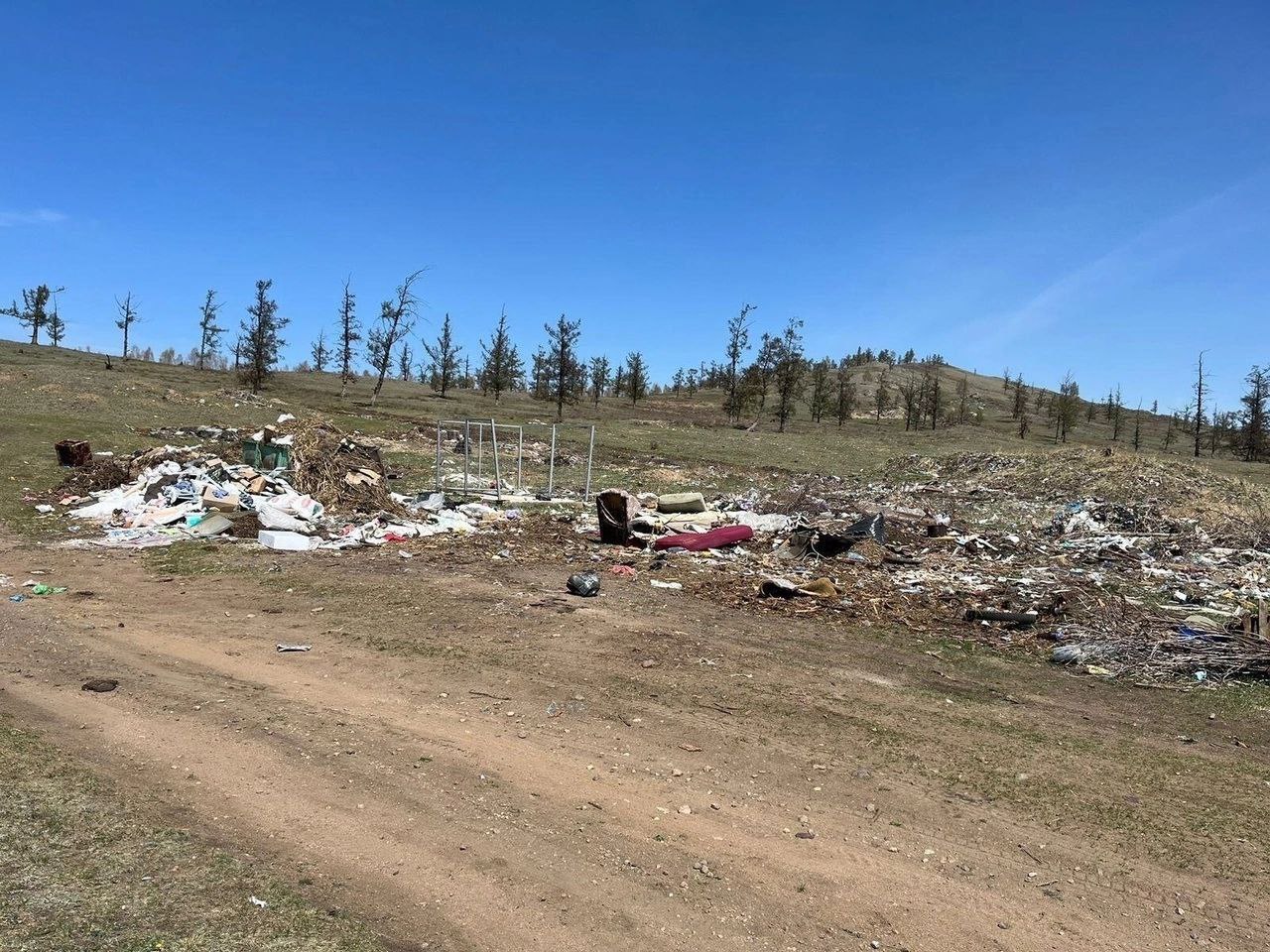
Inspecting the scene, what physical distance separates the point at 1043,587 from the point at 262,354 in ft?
181

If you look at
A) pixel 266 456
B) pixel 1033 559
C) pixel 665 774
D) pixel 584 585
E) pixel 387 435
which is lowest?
pixel 665 774

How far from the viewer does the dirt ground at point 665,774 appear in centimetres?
296

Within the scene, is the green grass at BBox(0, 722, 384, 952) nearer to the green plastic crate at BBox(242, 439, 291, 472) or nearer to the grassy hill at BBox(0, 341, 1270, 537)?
the grassy hill at BBox(0, 341, 1270, 537)

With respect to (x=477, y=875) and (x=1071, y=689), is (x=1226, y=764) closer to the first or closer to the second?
(x=1071, y=689)

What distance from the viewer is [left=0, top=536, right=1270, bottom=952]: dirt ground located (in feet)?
9.70

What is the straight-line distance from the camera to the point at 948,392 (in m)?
120

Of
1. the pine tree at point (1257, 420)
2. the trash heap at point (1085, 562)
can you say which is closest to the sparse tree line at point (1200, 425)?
the pine tree at point (1257, 420)

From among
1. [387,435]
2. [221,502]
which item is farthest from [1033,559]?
[387,435]

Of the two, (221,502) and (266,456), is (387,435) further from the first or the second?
(221,502)

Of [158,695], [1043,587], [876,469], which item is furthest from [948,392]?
[158,695]

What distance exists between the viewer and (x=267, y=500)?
1303cm

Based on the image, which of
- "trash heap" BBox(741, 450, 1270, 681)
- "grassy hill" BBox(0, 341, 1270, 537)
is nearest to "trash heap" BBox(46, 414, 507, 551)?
"grassy hill" BBox(0, 341, 1270, 537)

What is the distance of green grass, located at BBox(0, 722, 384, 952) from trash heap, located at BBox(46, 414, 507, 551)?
25.8 ft

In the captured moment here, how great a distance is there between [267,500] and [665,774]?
36.8 ft
